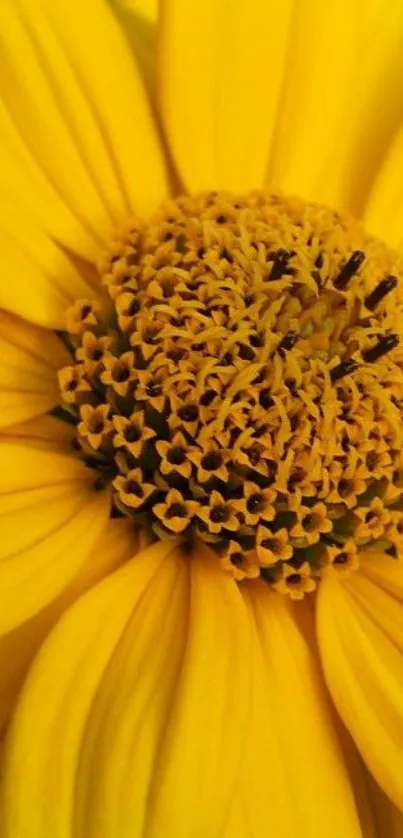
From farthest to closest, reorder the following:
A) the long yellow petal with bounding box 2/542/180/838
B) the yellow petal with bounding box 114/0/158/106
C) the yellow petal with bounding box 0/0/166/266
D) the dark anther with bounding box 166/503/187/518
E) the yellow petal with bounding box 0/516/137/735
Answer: the yellow petal with bounding box 114/0/158/106
the yellow petal with bounding box 0/0/166/266
the dark anther with bounding box 166/503/187/518
the yellow petal with bounding box 0/516/137/735
the long yellow petal with bounding box 2/542/180/838

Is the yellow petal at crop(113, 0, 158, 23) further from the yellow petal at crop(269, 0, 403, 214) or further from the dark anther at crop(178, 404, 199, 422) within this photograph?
the dark anther at crop(178, 404, 199, 422)

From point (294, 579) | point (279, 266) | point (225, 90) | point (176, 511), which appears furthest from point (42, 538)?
point (225, 90)

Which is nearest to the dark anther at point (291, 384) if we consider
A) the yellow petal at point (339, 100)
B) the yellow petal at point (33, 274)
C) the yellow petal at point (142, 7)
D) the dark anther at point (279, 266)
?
the dark anther at point (279, 266)

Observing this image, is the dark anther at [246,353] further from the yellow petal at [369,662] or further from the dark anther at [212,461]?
the yellow petal at [369,662]

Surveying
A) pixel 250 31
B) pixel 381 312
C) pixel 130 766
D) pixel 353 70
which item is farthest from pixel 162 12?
pixel 130 766

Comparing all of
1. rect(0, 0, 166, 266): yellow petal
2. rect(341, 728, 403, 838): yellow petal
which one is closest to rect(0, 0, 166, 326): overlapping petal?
rect(0, 0, 166, 266): yellow petal

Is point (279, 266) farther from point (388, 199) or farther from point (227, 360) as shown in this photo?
point (388, 199)
